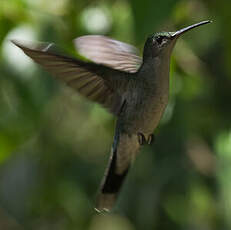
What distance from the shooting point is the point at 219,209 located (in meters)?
2.00

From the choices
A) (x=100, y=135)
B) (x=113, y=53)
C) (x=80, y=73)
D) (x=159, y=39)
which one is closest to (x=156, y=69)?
(x=159, y=39)

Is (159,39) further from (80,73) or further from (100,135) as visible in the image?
(100,135)

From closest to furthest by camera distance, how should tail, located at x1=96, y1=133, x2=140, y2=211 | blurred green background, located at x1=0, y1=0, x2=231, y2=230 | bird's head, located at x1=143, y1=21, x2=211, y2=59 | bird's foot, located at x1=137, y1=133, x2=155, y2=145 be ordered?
bird's head, located at x1=143, y1=21, x2=211, y2=59
bird's foot, located at x1=137, y1=133, x2=155, y2=145
tail, located at x1=96, y1=133, x2=140, y2=211
blurred green background, located at x1=0, y1=0, x2=231, y2=230

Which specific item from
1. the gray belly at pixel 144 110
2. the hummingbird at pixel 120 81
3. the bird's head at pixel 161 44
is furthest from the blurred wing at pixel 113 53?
the bird's head at pixel 161 44

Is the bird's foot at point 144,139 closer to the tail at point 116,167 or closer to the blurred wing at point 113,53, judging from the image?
the tail at point 116,167

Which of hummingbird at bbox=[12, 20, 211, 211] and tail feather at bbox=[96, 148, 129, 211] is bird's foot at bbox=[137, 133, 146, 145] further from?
tail feather at bbox=[96, 148, 129, 211]

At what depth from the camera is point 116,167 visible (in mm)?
1299

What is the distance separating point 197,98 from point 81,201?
583 millimetres

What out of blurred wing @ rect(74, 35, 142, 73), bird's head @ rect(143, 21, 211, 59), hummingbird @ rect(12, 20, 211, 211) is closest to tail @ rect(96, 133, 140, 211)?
hummingbird @ rect(12, 20, 211, 211)

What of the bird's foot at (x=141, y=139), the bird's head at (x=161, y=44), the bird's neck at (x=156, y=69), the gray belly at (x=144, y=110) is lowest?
the bird's foot at (x=141, y=139)

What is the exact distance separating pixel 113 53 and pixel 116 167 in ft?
0.80

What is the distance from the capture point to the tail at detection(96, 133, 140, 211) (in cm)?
123

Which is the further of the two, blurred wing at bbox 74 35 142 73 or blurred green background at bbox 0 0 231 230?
blurred green background at bbox 0 0 231 230

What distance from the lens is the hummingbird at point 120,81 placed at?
3.18 feet
